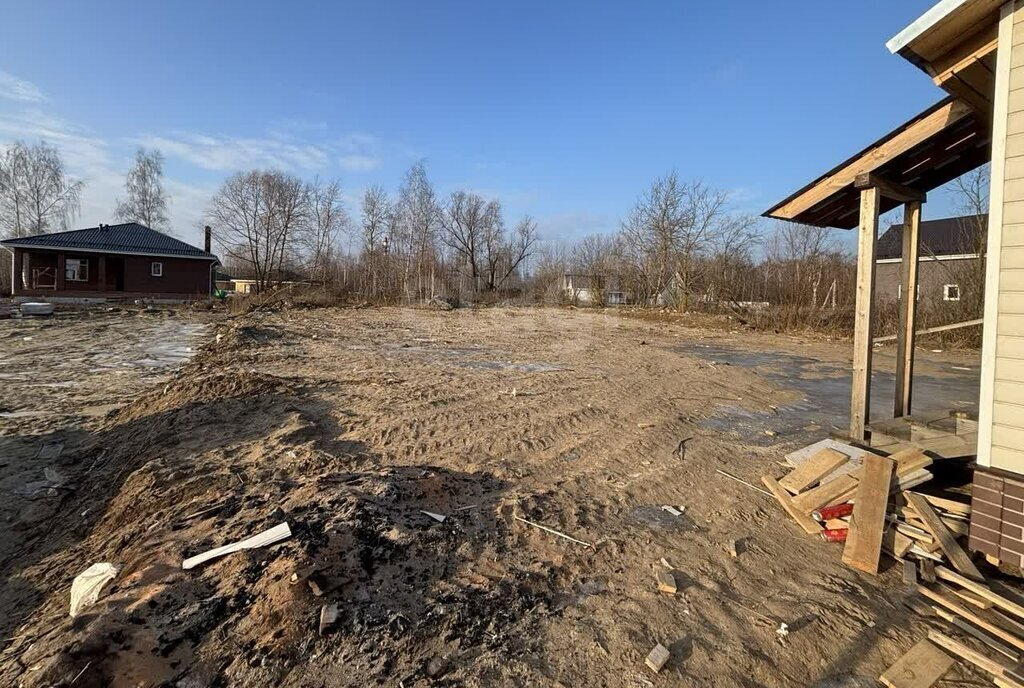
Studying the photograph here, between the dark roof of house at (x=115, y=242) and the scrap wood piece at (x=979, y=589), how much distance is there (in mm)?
37513

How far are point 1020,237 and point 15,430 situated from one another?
10132mm

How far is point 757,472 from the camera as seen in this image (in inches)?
193

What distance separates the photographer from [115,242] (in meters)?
30.1

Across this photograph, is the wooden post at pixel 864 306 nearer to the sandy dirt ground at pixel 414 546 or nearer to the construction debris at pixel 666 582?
the sandy dirt ground at pixel 414 546

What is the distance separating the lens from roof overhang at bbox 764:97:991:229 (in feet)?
14.7

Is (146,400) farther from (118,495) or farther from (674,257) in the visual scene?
(674,257)

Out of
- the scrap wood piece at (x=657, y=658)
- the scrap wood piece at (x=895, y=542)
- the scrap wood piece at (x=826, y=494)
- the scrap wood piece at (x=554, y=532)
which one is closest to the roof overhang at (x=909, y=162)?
the scrap wood piece at (x=826, y=494)

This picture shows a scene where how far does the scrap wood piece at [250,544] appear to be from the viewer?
9.43 ft

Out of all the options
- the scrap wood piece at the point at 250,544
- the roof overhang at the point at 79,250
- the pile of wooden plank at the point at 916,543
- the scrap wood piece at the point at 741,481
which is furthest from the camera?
the roof overhang at the point at 79,250

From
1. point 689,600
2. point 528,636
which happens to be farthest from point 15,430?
point 689,600

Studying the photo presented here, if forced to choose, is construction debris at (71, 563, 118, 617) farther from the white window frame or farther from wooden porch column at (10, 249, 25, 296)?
wooden porch column at (10, 249, 25, 296)

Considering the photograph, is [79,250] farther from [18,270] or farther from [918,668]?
[918,668]

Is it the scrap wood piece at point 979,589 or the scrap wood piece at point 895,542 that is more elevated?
the scrap wood piece at point 895,542

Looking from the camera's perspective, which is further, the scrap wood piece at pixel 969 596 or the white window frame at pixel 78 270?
the white window frame at pixel 78 270
